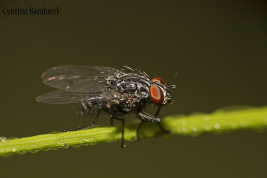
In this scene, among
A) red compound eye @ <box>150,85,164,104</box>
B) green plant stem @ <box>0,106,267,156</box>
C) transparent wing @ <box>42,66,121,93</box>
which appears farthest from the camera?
transparent wing @ <box>42,66,121,93</box>

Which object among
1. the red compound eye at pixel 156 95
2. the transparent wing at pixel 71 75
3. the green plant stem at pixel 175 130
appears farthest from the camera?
the transparent wing at pixel 71 75

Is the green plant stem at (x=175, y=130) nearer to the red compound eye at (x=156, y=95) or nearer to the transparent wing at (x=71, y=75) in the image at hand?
the red compound eye at (x=156, y=95)

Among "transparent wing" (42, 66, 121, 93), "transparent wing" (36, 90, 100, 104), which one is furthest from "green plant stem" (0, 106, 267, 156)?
"transparent wing" (42, 66, 121, 93)

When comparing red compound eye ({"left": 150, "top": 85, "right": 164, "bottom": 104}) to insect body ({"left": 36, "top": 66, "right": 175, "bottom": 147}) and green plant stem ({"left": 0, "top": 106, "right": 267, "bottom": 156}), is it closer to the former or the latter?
insect body ({"left": 36, "top": 66, "right": 175, "bottom": 147})

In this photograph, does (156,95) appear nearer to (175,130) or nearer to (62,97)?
(175,130)

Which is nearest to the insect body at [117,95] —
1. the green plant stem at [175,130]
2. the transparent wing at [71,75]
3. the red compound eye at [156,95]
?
the red compound eye at [156,95]

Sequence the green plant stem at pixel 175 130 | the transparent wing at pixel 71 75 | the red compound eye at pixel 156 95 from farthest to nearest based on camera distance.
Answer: the transparent wing at pixel 71 75
the red compound eye at pixel 156 95
the green plant stem at pixel 175 130

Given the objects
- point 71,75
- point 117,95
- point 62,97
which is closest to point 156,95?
point 117,95
